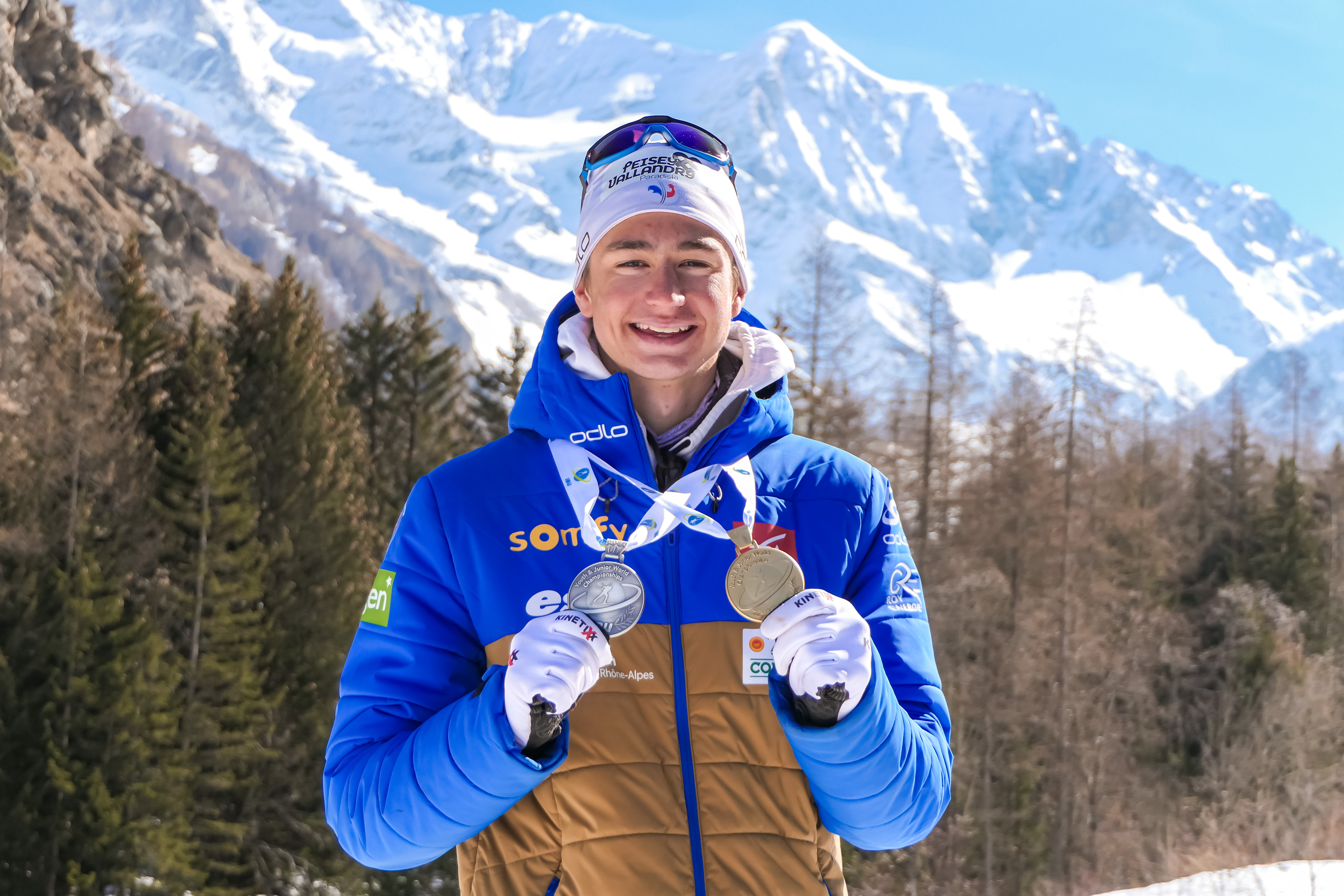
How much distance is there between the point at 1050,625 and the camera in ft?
122

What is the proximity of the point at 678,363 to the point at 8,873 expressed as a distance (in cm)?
2832

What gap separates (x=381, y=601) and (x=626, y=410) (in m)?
0.71

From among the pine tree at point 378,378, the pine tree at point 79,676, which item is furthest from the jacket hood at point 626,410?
the pine tree at point 378,378

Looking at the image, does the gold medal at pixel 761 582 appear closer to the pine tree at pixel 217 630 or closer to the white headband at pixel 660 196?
the white headband at pixel 660 196

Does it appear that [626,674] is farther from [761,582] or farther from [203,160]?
[203,160]

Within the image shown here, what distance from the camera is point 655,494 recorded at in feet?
7.99

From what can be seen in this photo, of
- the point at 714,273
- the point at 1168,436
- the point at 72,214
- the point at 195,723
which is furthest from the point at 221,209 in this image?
the point at 714,273

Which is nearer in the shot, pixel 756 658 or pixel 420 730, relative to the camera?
pixel 420 730

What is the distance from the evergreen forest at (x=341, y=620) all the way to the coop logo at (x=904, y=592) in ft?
60.0

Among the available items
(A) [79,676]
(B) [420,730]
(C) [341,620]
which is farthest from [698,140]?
(C) [341,620]

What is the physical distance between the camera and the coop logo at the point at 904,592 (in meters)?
2.53

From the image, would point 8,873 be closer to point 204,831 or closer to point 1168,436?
point 204,831

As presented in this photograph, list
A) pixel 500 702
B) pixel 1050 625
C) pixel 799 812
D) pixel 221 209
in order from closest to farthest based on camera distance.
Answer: pixel 500 702 < pixel 799 812 < pixel 1050 625 < pixel 221 209

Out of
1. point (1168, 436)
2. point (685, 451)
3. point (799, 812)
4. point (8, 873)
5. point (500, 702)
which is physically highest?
point (1168, 436)
